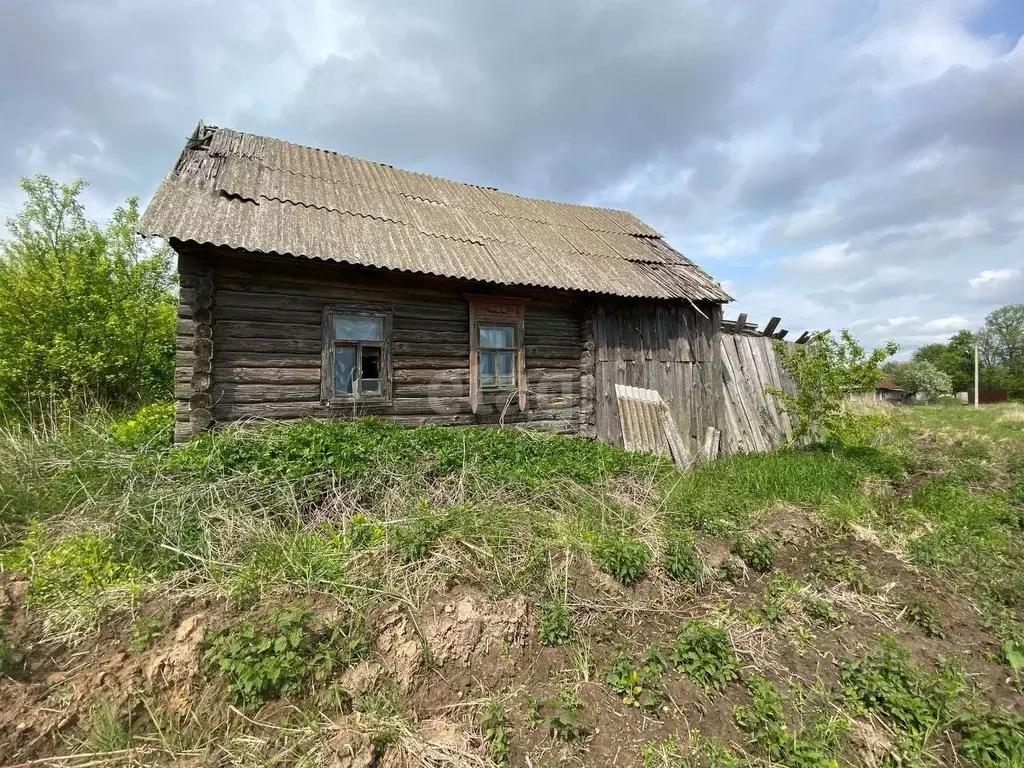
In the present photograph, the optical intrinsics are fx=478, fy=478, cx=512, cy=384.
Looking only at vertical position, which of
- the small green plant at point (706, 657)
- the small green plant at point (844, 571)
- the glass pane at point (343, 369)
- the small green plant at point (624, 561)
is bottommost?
the small green plant at point (706, 657)

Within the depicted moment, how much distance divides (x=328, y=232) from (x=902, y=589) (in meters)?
7.81

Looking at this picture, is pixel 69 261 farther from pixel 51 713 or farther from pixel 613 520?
pixel 613 520

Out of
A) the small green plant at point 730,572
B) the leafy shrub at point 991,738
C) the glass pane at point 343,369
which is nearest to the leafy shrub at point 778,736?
the leafy shrub at point 991,738

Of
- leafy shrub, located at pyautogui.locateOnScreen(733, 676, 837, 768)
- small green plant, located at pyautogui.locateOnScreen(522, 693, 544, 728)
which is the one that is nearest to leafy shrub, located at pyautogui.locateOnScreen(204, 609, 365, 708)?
small green plant, located at pyautogui.locateOnScreen(522, 693, 544, 728)

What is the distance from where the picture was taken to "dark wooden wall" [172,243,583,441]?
5.96 meters

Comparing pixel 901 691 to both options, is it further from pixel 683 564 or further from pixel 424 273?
pixel 424 273

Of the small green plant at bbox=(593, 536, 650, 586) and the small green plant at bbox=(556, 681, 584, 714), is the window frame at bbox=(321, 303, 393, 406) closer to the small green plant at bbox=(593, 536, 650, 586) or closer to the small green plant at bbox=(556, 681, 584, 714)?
the small green plant at bbox=(593, 536, 650, 586)

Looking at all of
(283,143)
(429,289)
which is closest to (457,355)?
(429,289)

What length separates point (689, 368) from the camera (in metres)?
9.51

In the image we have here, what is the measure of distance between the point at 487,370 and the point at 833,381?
5.76 m

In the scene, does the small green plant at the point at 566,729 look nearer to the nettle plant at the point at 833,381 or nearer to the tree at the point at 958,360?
the nettle plant at the point at 833,381

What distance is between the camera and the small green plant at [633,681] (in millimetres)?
2988

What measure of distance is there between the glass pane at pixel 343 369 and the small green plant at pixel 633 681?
5.07 m

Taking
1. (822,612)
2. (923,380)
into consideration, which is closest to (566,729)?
(822,612)
